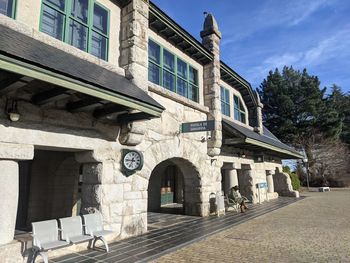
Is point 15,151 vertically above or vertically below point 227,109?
below

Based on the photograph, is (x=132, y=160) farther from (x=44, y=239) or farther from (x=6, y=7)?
(x=6, y=7)

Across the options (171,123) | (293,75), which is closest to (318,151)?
(293,75)

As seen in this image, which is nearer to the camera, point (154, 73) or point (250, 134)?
point (154, 73)

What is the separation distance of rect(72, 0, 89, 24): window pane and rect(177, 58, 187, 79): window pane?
390 centimetres

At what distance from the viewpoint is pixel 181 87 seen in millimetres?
9664

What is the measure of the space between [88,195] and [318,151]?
110 ft

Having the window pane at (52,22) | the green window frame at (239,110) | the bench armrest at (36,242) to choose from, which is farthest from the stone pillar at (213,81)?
the bench armrest at (36,242)

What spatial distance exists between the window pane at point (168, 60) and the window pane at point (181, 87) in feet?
1.77

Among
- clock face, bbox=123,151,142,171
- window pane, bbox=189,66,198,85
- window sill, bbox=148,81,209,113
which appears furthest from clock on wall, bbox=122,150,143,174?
window pane, bbox=189,66,198,85

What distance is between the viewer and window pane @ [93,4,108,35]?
22.1 ft

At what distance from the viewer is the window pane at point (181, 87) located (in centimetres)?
953

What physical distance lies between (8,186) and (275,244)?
5.47 metres

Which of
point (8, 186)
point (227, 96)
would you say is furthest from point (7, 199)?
point (227, 96)

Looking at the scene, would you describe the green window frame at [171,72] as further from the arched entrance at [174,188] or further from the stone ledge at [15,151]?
the stone ledge at [15,151]
